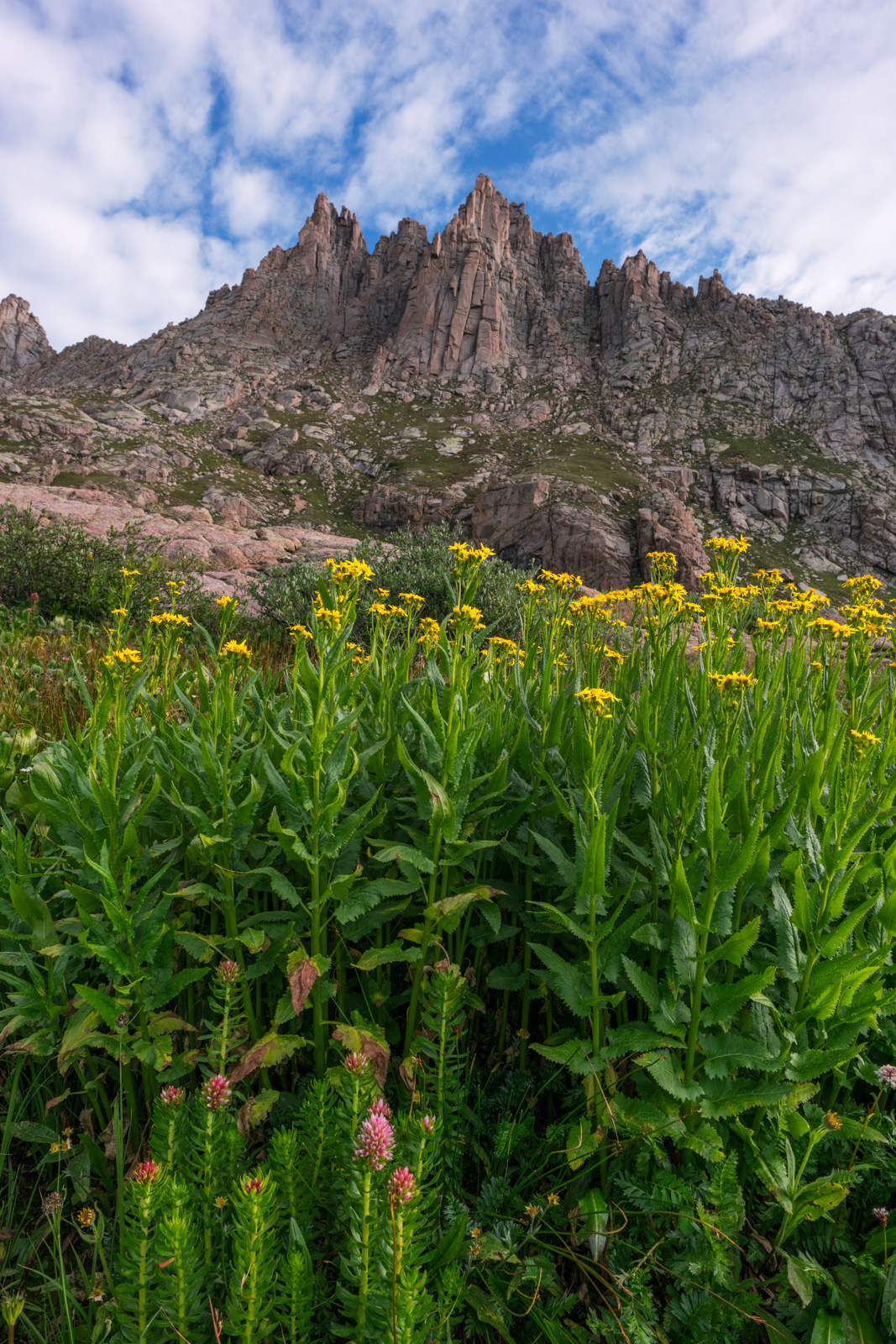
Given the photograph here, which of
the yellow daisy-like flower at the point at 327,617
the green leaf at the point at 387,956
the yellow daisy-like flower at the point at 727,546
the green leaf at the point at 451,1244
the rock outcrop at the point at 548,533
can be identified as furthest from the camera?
the rock outcrop at the point at 548,533

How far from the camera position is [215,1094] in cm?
132

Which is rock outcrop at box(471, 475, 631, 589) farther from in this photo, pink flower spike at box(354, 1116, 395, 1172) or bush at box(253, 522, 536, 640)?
pink flower spike at box(354, 1116, 395, 1172)

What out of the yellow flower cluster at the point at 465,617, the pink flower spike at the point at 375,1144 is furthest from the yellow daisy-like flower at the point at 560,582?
the pink flower spike at the point at 375,1144

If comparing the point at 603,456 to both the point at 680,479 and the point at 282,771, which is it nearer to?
the point at 680,479

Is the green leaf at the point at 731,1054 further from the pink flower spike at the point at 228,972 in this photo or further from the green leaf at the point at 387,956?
the pink flower spike at the point at 228,972

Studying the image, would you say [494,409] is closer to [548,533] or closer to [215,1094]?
[548,533]

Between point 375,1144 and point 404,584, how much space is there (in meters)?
10.8

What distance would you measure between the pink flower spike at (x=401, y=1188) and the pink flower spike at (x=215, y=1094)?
525 millimetres

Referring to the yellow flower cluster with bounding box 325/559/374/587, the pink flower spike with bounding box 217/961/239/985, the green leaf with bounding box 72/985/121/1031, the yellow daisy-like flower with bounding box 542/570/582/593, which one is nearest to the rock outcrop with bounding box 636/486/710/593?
the yellow daisy-like flower with bounding box 542/570/582/593

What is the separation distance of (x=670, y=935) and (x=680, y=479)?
208ft

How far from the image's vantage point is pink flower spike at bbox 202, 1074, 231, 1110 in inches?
51.9

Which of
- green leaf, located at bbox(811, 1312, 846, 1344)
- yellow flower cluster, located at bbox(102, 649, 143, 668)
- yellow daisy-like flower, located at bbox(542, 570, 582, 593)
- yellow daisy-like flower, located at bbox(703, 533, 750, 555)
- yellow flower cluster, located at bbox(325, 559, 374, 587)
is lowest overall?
green leaf, located at bbox(811, 1312, 846, 1344)

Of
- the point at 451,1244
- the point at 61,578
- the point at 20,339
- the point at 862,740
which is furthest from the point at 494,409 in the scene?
the point at 20,339

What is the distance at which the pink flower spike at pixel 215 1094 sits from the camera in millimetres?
1317
